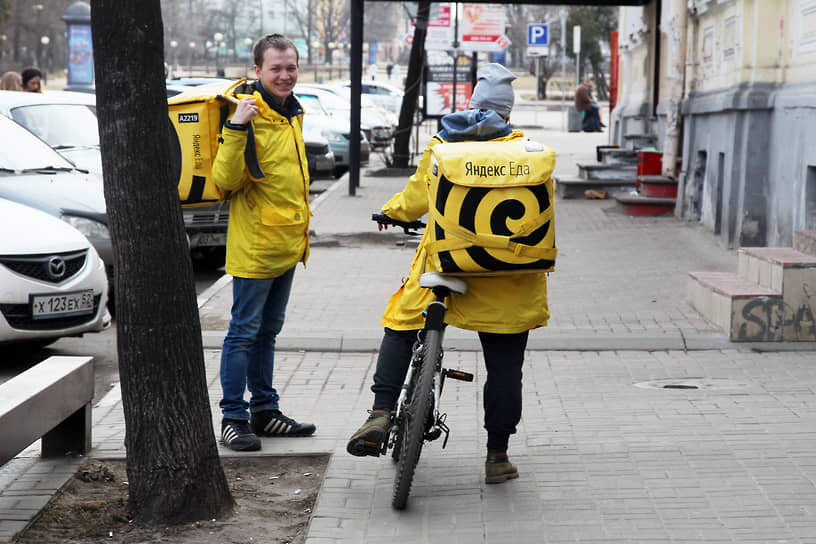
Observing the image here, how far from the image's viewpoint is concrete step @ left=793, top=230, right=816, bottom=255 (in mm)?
8406

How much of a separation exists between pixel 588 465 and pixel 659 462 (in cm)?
31

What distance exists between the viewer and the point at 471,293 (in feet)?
15.3

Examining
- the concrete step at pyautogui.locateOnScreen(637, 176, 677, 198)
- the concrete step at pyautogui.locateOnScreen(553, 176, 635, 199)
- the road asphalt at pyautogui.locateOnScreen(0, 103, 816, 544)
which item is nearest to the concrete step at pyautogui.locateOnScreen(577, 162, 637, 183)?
the concrete step at pyautogui.locateOnScreen(553, 176, 635, 199)

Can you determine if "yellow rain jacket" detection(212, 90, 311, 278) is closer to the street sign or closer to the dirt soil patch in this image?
the dirt soil patch

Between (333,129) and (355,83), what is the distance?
237 inches

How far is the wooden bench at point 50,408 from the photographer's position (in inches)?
178

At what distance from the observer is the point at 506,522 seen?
441 cm

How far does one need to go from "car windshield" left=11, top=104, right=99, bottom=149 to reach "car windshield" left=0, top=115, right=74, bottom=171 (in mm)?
1551

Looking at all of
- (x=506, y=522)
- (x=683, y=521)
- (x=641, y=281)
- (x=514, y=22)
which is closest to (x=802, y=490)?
(x=683, y=521)

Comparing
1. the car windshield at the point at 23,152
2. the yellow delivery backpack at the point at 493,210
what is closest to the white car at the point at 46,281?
the car windshield at the point at 23,152

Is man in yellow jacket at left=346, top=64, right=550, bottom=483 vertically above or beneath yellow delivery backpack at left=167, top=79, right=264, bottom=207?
beneath

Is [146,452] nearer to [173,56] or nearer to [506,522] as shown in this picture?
[506,522]

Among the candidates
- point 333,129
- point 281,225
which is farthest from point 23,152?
point 333,129

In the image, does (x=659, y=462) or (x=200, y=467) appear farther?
(x=659, y=462)
